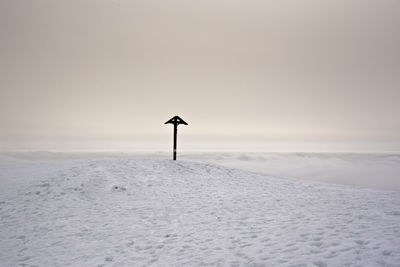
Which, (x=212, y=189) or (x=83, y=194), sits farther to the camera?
(x=212, y=189)

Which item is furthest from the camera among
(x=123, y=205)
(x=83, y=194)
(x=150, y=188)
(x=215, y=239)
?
(x=150, y=188)

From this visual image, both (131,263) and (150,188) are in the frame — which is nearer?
(131,263)

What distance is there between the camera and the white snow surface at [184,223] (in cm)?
789

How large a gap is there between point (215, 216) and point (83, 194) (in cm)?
873

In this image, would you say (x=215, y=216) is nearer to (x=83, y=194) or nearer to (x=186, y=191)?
(x=186, y=191)

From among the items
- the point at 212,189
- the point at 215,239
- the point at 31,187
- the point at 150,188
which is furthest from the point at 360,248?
the point at 31,187

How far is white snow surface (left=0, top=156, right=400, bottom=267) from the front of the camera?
25.9 ft

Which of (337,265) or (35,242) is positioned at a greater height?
(337,265)

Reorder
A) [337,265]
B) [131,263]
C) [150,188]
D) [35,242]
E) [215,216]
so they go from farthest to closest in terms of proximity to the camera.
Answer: [150,188] → [215,216] → [35,242] → [131,263] → [337,265]

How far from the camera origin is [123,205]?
46.8 ft

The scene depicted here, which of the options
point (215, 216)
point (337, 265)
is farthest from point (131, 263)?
point (337, 265)

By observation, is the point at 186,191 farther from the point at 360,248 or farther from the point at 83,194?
the point at 360,248

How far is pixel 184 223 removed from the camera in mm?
11406

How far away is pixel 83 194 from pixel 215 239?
10.1 meters
